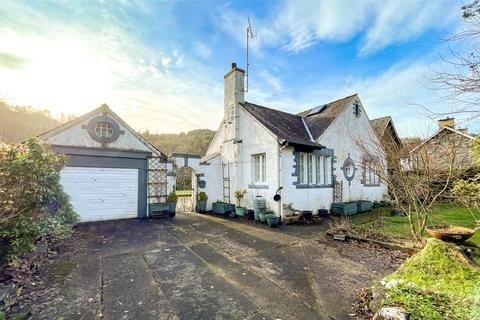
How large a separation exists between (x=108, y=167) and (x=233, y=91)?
283 inches

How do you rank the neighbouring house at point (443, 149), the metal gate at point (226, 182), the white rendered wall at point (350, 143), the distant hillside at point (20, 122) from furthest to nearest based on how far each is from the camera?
the metal gate at point (226, 182) < the white rendered wall at point (350, 143) < the distant hillside at point (20, 122) < the neighbouring house at point (443, 149)

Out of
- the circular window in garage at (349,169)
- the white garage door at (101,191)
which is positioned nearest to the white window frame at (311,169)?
the circular window in garage at (349,169)

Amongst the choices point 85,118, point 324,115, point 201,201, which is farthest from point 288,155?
point 85,118

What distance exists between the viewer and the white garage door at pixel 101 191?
901 cm

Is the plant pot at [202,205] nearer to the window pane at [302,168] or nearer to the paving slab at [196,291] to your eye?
the window pane at [302,168]

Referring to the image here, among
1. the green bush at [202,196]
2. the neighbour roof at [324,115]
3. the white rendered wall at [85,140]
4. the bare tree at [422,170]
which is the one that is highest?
the neighbour roof at [324,115]

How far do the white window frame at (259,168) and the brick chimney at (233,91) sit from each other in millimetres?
1955

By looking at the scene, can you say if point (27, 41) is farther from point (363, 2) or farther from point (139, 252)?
point (363, 2)

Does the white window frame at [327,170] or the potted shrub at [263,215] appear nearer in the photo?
the potted shrub at [263,215]

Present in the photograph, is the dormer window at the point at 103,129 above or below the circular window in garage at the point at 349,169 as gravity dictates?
above

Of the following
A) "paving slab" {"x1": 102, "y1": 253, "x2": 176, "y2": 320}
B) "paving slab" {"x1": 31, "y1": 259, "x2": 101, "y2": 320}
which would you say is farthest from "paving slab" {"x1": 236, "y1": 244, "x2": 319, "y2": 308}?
"paving slab" {"x1": 31, "y1": 259, "x2": 101, "y2": 320}

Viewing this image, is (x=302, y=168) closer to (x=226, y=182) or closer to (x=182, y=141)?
(x=226, y=182)

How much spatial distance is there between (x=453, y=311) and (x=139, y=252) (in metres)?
5.99

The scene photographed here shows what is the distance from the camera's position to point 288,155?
9.77 m
